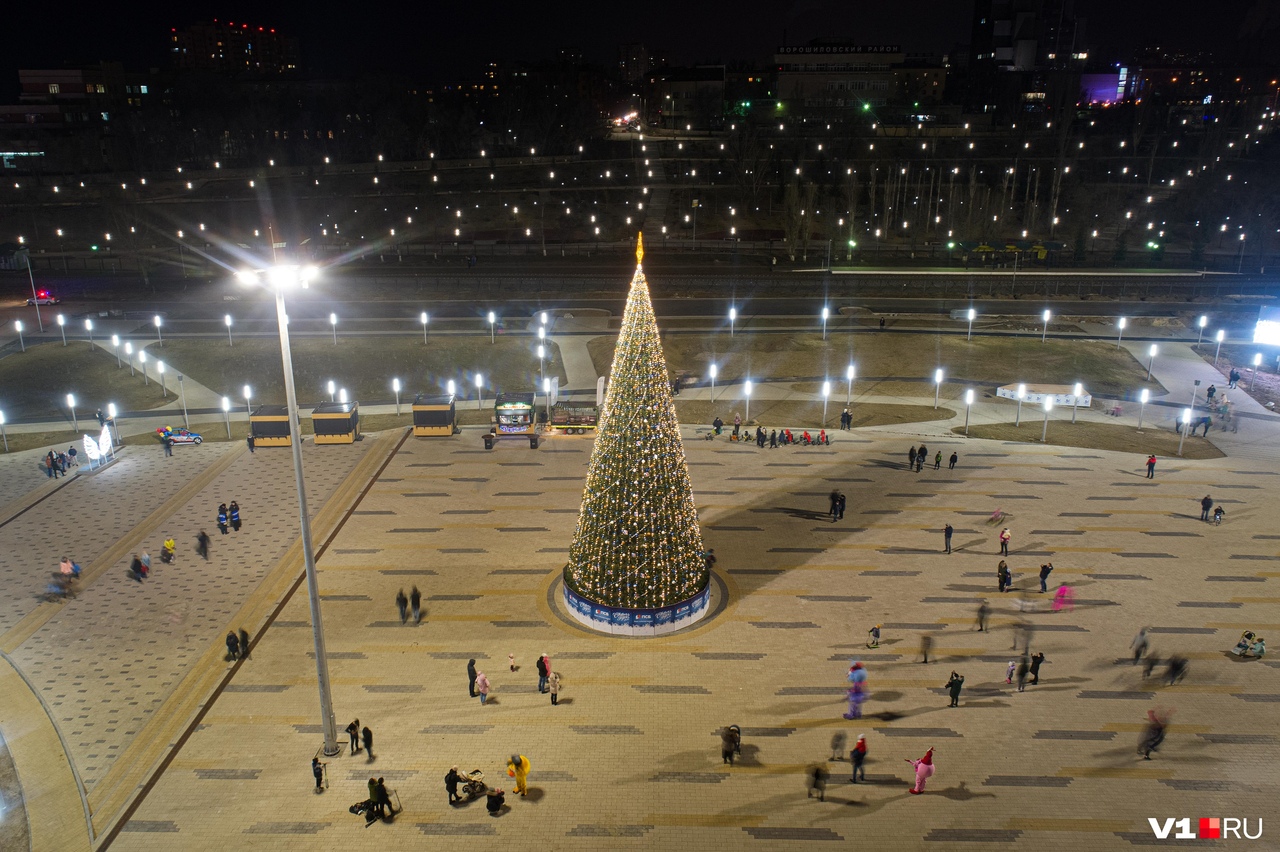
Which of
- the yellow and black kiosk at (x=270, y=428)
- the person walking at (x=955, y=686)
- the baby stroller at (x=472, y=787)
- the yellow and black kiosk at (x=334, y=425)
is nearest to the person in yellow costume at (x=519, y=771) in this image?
the baby stroller at (x=472, y=787)

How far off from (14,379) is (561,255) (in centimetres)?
4552

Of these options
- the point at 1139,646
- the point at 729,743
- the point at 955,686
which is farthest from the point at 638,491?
the point at 1139,646

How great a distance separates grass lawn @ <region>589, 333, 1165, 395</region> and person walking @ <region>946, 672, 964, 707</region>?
86.3ft

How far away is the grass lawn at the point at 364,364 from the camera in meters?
43.8

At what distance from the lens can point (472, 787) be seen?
15.8 m

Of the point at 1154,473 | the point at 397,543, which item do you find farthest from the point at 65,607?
the point at 1154,473

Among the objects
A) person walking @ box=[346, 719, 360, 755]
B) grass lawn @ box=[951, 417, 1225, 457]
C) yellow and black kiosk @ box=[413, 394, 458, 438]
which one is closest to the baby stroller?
person walking @ box=[346, 719, 360, 755]

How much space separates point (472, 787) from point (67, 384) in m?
40.6

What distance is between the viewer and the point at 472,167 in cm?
10669

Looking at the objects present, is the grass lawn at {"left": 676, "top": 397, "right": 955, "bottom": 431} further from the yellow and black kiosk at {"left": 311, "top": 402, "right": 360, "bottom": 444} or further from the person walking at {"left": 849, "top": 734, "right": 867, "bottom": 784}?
the person walking at {"left": 849, "top": 734, "right": 867, "bottom": 784}

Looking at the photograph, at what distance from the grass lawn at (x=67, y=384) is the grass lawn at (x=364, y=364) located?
2773mm

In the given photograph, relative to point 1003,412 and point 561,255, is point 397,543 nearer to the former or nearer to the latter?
point 1003,412

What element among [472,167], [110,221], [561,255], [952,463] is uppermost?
[472,167]

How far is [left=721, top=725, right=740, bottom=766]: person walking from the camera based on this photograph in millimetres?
16438
